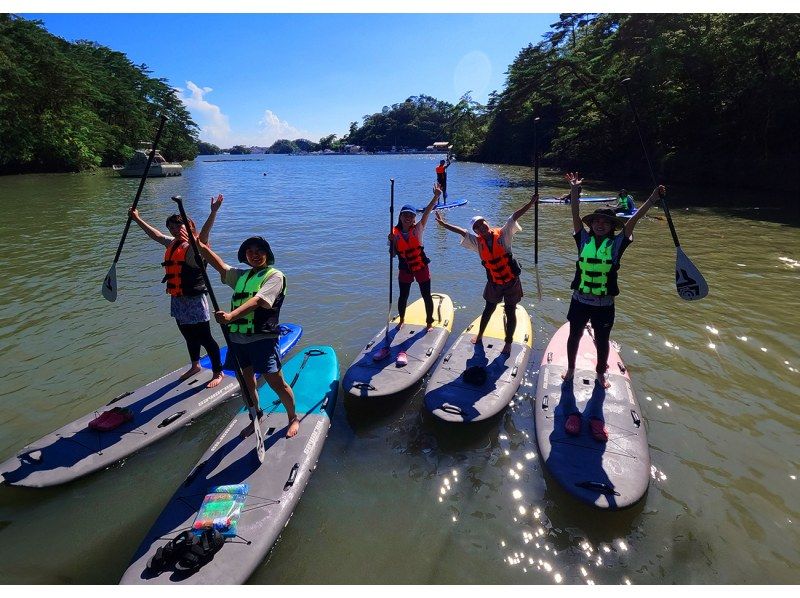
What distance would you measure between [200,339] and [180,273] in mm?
947

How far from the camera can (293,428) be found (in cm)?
475

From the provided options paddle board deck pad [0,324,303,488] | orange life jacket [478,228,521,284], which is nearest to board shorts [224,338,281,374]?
paddle board deck pad [0,324,303,488]

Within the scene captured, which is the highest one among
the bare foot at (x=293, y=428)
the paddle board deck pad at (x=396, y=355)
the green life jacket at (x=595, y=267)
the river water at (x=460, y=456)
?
the green life jacket at (x=595, y=267)

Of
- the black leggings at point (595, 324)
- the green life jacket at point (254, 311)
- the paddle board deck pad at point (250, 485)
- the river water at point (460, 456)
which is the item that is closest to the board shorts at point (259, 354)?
the green life jacket at point (254, 311)

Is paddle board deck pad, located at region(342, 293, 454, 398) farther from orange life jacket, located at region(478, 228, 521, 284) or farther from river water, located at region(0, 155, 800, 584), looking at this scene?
orange life jacket, located at region(478, 228, 521, 284)

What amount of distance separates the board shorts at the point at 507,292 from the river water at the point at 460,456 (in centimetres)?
130

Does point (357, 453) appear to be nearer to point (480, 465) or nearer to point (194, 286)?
point (480, 465)

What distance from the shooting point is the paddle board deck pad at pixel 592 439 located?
12.6ft

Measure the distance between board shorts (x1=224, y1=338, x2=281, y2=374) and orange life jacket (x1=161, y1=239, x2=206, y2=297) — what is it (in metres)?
1.46

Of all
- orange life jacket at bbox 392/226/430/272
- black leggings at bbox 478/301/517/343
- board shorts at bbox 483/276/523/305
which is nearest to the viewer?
board shorts at bbox 483/276/523/305

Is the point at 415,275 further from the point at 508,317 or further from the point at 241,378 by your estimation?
the point at 241,378

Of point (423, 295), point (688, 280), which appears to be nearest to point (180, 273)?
point (423, 295)

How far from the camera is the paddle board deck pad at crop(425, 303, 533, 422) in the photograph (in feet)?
16.6

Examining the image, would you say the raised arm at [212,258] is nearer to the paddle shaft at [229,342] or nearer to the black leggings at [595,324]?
the paddle shaft at [229,342]
